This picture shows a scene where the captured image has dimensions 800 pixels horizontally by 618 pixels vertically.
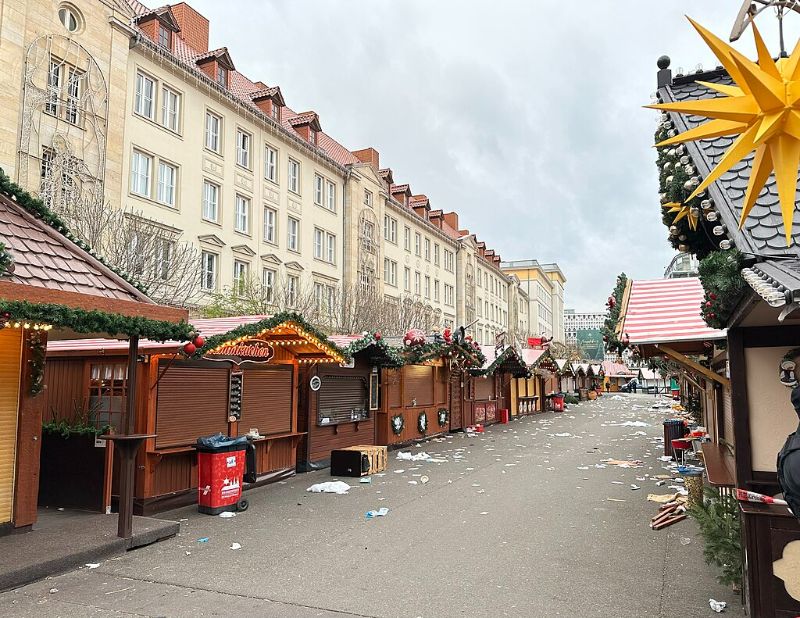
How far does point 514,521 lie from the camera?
9211 millimetres

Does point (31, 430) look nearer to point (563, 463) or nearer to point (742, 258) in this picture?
point (742, 258)

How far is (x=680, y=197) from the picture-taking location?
7.03 meters

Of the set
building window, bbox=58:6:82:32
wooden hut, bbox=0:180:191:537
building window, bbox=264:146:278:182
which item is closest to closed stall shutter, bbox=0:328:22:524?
wooden hut, bbox=0:180:191:537

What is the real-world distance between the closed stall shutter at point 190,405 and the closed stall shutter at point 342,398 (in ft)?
12.7

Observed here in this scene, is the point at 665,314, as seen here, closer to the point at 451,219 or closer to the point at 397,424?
the point at 397,424

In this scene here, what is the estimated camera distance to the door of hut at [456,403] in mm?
24203

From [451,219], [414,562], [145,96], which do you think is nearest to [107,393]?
[414,562]

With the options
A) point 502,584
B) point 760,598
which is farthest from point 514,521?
point 760,598

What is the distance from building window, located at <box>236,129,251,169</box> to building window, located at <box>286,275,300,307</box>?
253 inches

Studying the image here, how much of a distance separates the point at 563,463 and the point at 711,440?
3.83 metres

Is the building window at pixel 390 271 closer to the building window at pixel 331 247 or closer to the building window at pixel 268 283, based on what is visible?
the building window at pixel 331 247

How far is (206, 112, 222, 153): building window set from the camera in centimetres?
2802

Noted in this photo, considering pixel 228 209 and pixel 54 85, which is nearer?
pixel 54 85

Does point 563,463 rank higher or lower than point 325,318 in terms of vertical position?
lower
